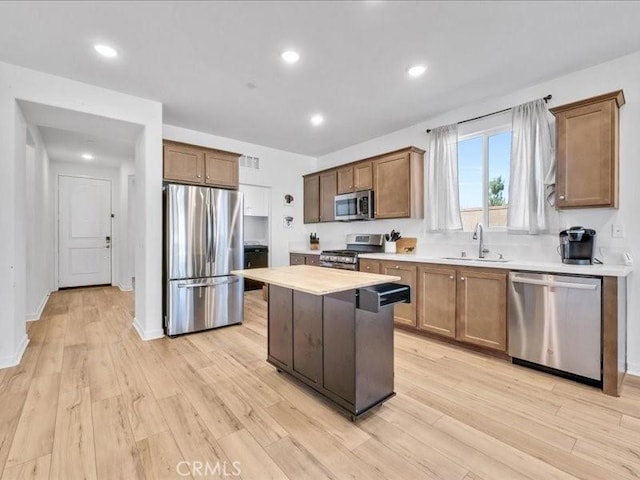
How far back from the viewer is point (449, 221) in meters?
3.71

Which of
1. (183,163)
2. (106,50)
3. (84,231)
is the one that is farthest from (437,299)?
(84,231)

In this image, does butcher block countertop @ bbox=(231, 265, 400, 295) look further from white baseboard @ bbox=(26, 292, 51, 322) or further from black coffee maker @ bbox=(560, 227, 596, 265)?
white baseboard @ bbox=(26, 292, 51, 322)

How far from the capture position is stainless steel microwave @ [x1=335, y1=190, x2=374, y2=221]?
4.48 m

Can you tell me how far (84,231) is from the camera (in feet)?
20.8

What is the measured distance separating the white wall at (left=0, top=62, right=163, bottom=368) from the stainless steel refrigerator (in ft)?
0.52

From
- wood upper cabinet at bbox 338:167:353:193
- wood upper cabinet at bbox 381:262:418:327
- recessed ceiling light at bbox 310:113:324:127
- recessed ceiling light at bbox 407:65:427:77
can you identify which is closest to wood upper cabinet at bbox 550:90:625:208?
recessed ceiling light at bbox 407:65:427:77

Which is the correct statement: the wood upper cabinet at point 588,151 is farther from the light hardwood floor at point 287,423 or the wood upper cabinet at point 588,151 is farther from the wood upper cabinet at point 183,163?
the wood upper cabinet at point 183,163

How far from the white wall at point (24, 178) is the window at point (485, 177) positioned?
3.72 meters

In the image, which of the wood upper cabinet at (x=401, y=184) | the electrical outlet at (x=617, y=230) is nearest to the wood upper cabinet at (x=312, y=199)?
the wood upper cabinet at (x=401, y=184)

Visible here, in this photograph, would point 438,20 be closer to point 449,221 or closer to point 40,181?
point 449,221

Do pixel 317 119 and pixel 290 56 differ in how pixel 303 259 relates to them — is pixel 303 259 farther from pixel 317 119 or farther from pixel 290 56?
pixel 290 56

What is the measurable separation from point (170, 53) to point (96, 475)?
2.98 metres

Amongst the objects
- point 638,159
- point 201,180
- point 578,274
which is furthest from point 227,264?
point 638,159

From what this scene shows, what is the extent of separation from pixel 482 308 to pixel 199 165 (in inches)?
147
